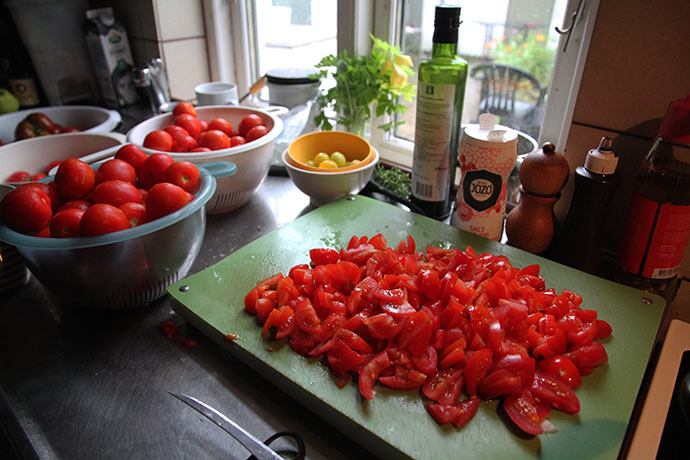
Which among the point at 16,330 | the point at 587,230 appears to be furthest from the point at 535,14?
the point at 16,330

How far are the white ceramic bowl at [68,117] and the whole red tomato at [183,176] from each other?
69 centimetres

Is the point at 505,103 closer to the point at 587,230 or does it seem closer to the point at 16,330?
the point at 587,230

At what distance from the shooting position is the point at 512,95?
3.84ft

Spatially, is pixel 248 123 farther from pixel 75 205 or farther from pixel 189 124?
pixel 75 205

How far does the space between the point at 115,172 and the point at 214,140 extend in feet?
0.87

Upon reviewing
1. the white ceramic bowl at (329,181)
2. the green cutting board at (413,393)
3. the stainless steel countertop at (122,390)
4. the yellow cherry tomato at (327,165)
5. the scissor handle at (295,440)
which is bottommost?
the stainless steel countertop at (122,390)

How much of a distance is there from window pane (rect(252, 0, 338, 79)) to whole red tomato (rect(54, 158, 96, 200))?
2.75ft

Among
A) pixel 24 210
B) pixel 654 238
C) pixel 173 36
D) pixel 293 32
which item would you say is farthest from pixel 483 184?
pixel 173 36

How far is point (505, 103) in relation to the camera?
1.19 metres

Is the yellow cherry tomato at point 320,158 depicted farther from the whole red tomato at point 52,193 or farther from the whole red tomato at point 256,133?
the whole red tomato at point 52,193

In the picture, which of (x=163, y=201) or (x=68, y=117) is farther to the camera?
(x=68, y=117)

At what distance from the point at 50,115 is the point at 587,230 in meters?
1.58

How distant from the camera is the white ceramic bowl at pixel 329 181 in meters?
1.07

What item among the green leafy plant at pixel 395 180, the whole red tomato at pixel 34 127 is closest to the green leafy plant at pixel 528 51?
the green leafy plant at pixel 395 180
